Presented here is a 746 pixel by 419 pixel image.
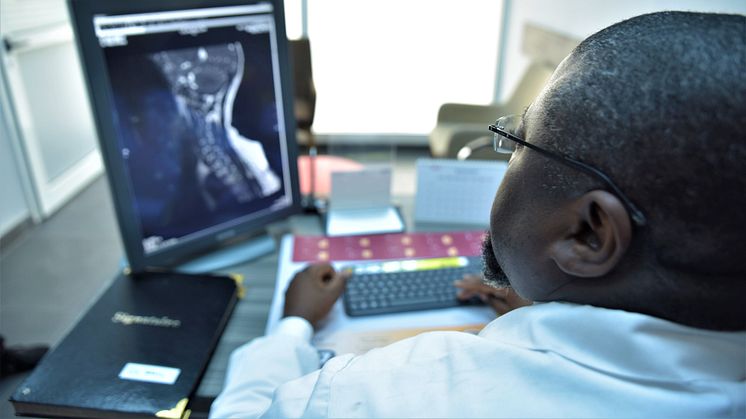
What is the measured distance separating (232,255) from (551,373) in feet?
2.60

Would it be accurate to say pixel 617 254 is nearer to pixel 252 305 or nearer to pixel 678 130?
pixel 678 130

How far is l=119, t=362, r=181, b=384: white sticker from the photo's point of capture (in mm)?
740

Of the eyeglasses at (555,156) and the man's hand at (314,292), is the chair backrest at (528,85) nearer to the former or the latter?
the man's hand at (314,292)

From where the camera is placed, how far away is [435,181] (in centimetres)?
126

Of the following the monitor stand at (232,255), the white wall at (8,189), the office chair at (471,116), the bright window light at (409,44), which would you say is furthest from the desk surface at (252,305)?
the bright window light at (409,44)

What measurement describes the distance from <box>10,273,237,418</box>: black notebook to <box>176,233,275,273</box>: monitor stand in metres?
0.08

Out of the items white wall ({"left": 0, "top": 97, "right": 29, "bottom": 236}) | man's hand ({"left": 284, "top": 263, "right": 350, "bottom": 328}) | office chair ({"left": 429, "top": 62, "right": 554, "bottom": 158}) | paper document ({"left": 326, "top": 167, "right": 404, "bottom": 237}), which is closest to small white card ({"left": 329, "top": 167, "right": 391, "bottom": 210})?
paper document ({"left": 326, "top": 167, "right": 404, "bottom": 237})

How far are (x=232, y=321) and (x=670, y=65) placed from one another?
2.49 ft

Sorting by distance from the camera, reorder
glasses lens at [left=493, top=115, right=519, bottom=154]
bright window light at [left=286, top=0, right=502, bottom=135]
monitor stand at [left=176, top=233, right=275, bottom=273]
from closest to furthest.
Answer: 1. glasses lens at [left=493, top=115, right=519, bottom=154]
2. monitor stand at [left=176, top=233, right=275, bottom=273]
3. bright window light at [left=286, top=0, right=502, bottom=135]

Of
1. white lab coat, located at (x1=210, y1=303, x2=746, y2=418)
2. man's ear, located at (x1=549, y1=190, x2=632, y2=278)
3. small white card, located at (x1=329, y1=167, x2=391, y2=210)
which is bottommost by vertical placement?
small white card, located at (x1=329, y1=167, x2=391, y2=210)

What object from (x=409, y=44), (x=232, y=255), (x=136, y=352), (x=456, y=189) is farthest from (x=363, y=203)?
(x=409, y=44)

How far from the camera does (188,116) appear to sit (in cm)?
97

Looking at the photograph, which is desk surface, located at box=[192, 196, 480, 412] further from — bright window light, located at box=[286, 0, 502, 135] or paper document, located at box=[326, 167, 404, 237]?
bright window light, located at box=[286, 0, 502, 135]

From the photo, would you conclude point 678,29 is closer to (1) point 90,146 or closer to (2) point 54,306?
(2) point 54,306
